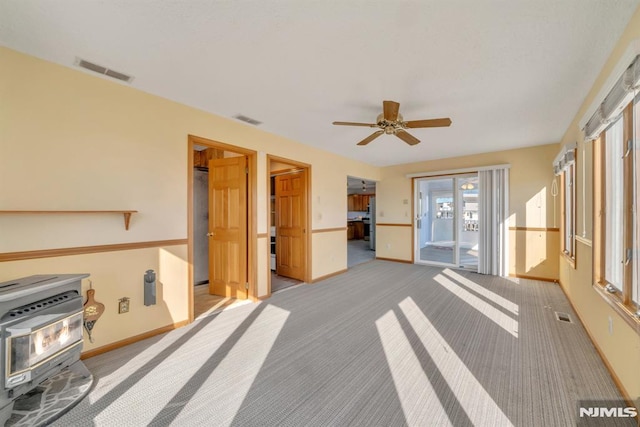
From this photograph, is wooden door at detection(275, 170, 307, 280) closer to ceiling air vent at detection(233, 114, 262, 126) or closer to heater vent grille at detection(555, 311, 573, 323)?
ceiling air vent at detection(233, 114, 262, 126)

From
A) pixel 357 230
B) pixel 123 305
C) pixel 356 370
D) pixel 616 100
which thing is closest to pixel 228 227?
pixel 123 305

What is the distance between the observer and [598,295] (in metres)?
2.19

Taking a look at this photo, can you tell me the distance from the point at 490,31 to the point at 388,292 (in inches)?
130

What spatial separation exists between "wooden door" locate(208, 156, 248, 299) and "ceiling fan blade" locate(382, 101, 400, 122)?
2.08 meters

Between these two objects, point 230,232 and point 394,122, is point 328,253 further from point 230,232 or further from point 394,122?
point 394,122

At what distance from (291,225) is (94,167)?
3067 mm

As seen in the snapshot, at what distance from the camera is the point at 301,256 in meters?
4.62

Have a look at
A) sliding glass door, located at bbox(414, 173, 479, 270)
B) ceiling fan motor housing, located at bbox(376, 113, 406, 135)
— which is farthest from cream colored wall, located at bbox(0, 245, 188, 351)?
sliding glass door, located at bbox(414, 173, 479, 270)

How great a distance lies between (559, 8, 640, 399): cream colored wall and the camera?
156 cm

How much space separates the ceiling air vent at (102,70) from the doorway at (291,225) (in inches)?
87.0

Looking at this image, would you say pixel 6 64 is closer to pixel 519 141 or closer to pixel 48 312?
pixel 48 312

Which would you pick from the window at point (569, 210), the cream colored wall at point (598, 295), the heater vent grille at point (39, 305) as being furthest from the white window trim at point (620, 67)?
the heater vent grille at point (39, 305)

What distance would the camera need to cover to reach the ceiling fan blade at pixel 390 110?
7.79 feet

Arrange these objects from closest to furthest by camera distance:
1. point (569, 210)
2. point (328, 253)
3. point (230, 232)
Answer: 1. point (569, 210)
2. point (230, 232)
3. point (328, 253)
